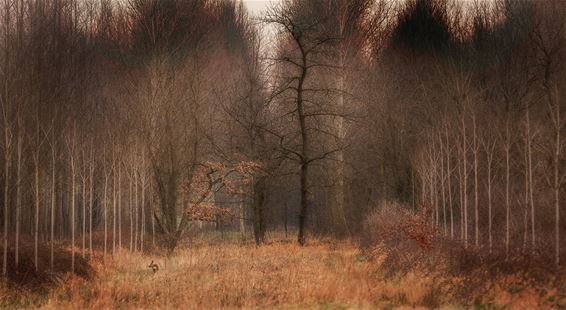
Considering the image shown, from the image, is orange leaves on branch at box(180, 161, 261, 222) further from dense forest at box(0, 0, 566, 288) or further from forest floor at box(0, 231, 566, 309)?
forest floor at box(0, 231, 566, 309)

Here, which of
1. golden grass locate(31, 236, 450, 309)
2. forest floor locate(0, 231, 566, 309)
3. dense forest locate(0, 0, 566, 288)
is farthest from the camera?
dense forest locate(0, 0, 566, 288)

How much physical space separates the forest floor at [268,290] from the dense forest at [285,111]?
4.02 m

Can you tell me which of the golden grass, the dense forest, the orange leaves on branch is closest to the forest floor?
the golden grass

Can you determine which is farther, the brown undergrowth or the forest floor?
the forest floor

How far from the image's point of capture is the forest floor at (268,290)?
13156 millimetres

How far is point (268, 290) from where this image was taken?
1440cm

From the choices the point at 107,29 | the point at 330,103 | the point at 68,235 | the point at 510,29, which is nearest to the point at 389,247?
the point at 330,103

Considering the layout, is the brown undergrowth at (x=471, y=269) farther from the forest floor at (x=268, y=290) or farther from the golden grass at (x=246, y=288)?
the golden grass at (x=246, y=288)

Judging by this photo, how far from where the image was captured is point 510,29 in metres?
30.3

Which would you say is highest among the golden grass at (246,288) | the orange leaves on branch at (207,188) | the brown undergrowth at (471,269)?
the orange leaves on branch at (207,188)

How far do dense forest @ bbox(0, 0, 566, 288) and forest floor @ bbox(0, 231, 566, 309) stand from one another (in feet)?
13.2

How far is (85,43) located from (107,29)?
169 centimetres

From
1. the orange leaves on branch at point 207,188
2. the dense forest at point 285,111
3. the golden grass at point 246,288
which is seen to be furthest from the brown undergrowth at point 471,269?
the orange leaves on branch at point 207,188

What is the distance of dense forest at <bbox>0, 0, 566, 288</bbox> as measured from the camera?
23031 mm
